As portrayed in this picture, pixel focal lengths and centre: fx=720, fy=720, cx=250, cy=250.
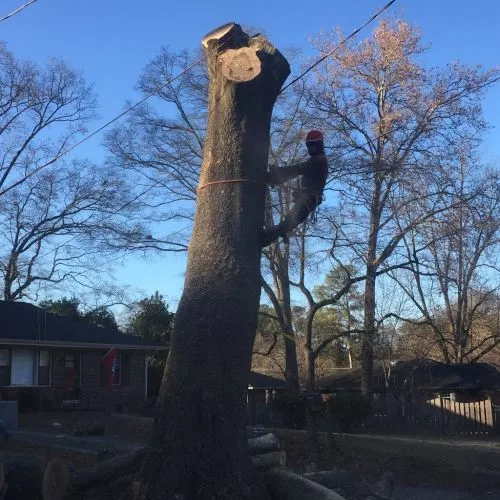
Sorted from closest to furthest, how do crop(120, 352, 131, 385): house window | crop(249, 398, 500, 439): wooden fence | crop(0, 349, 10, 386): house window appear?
crop(249, 398, 500, 439): wooden fence < crop(0, 349, 10, 386): house window < crop(120, 352, 131, 385): house window

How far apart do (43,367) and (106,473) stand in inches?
736

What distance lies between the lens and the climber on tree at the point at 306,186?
7578mm

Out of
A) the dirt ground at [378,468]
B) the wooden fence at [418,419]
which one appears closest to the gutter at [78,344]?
the dirt ground at [378,468]

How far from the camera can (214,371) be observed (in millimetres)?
6641

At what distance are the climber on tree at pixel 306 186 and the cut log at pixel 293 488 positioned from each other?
94.3 inches

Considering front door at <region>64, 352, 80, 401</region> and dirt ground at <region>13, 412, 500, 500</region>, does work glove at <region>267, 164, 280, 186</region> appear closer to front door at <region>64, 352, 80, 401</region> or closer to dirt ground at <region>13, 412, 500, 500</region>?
dirt ground at <region>13, 412, 500, 500</region>

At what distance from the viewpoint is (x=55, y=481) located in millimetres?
8164

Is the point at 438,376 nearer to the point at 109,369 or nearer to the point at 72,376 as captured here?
the point at 109,369

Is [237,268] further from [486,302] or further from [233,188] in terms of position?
[486,302]

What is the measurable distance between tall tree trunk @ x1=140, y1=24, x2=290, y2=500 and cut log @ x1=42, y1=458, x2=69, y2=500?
2.17 metres

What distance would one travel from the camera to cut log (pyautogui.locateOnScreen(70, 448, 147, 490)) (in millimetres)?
8365

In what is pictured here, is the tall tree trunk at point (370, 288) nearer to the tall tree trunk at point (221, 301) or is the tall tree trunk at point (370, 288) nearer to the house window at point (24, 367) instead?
the house window at point (24, 367)

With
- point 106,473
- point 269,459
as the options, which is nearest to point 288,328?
point 269,459

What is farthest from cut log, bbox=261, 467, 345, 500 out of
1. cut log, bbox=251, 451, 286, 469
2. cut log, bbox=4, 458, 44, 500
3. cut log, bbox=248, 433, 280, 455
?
cut log, bbox=4, 458, 44, 500
